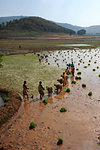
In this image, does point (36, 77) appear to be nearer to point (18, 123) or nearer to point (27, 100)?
point (27, 100)

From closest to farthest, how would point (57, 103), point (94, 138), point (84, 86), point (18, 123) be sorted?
point (94, 138)
point (18, 123)
point (57, 103)
point (84, 86)

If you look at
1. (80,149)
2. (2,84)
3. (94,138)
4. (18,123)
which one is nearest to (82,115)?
(94,138)

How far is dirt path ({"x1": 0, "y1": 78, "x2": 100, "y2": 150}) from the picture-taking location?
958 centimetres

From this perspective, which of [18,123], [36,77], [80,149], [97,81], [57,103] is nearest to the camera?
[80,149]

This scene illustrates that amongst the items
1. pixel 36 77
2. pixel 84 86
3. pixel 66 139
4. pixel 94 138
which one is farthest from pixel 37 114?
pixel 36 77

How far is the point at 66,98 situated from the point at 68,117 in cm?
398

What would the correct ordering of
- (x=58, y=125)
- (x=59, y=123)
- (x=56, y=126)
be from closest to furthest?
(x=56, y=126) < (x=58, y=125) < (x=59, y=123)

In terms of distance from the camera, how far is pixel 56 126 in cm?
1137

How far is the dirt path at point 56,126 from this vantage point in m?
9.58

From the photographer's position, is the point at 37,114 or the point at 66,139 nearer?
the point at 66,139

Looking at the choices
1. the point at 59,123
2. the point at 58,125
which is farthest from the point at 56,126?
the point at 59,123

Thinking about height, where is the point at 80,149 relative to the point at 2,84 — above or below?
below

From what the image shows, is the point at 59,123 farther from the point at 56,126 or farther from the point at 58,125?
the point at 56,126

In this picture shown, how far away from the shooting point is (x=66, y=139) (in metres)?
9.95
